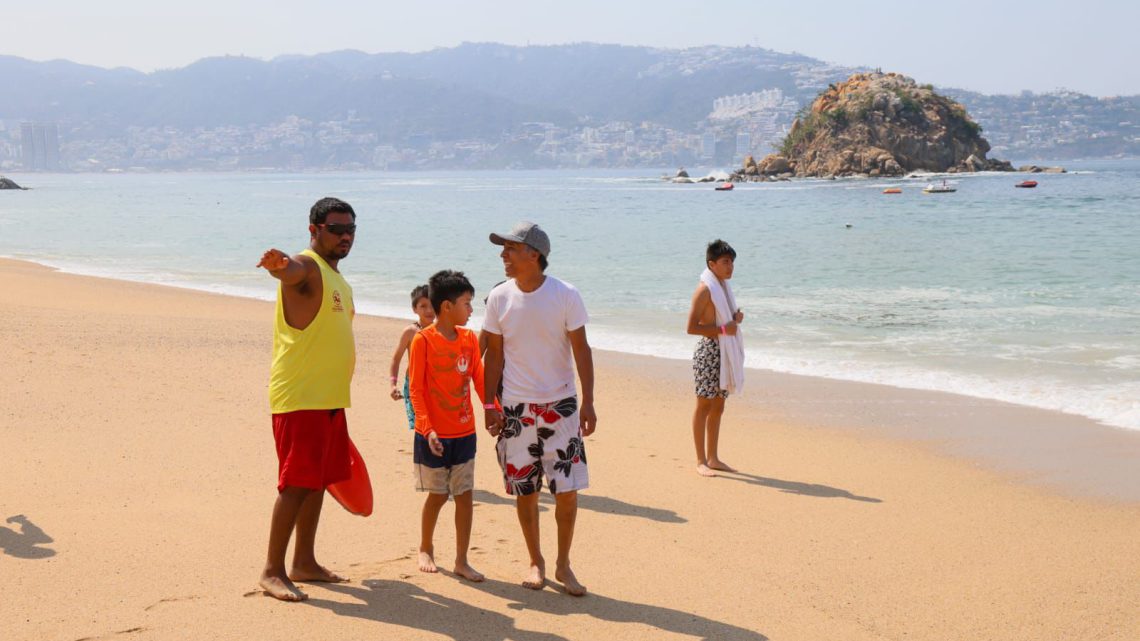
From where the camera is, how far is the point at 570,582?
4.65 meters

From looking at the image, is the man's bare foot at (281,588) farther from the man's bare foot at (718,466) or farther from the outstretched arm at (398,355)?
the man's bare foot at (718,466)

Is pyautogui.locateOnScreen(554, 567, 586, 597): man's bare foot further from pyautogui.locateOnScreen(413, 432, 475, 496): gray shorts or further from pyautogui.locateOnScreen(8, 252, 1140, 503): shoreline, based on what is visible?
pyautogui.locateOnScreen(8, 252, 1140, 503): shoreline

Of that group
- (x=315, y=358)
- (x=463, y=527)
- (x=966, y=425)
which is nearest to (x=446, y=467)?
(x=463, y=527)

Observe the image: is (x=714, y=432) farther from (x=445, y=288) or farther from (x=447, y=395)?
(x=445, y=288)

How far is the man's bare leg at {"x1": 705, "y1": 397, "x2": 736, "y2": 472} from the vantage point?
716 cm

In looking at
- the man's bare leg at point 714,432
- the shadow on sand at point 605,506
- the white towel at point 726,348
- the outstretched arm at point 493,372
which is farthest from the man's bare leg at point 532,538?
the white towel at point 726,348

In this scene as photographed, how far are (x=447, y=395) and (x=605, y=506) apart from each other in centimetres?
178

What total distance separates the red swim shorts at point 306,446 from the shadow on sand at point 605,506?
198 cm

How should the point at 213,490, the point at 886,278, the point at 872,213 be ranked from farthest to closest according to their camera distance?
the point at 872,213, the point at 886,278, the point at 213,490

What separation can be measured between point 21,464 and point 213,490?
4.12ft

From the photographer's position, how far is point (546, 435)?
4.60 meters

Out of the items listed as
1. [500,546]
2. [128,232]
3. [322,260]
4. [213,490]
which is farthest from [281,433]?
[128,232]

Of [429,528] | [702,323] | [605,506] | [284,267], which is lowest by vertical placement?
[605,506]

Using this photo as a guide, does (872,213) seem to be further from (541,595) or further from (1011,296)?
(541,595)
